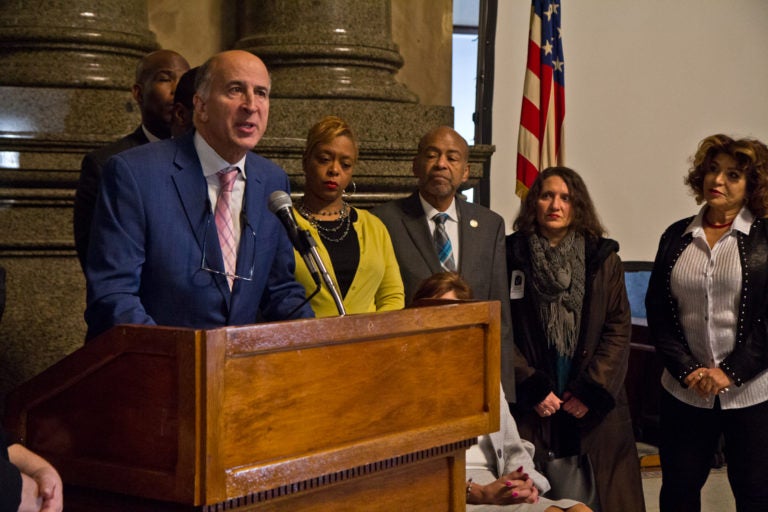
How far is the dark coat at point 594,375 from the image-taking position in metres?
4.17

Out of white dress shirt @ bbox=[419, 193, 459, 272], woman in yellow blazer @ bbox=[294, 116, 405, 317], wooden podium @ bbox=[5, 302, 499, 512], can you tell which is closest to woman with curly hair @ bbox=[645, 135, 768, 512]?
white dress shirt @ bbox=[419, 193, 459, 272]

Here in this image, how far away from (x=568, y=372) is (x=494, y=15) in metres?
3.01

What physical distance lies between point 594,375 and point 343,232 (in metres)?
1.14

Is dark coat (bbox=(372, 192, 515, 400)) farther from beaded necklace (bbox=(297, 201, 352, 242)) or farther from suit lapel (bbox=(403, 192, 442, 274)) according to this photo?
beaded necklace (bbox=(297, 201, 352, 242))

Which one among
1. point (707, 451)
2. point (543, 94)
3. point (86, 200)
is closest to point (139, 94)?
point (86, 200)

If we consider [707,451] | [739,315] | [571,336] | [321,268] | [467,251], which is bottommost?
[707,451]

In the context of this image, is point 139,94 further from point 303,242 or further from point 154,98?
point 303,242

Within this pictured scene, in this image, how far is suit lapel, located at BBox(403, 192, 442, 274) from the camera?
4.05 m

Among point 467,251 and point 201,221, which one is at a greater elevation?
point 201,221

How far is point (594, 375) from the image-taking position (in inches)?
165

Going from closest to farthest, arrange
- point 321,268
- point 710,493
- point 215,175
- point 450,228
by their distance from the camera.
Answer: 1. point 321,268
2. point 215,175
3. point 450,228
4. point 710,493

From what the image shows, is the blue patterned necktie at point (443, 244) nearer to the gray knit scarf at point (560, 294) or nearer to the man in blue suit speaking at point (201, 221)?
the gray knit scarf at point (560, 294)

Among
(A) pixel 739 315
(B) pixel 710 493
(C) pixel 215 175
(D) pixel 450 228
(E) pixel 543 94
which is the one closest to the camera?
(C) pixel 215 175

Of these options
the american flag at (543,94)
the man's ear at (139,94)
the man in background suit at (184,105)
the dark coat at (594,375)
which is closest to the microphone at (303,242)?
the man in background suit at (184,105)
